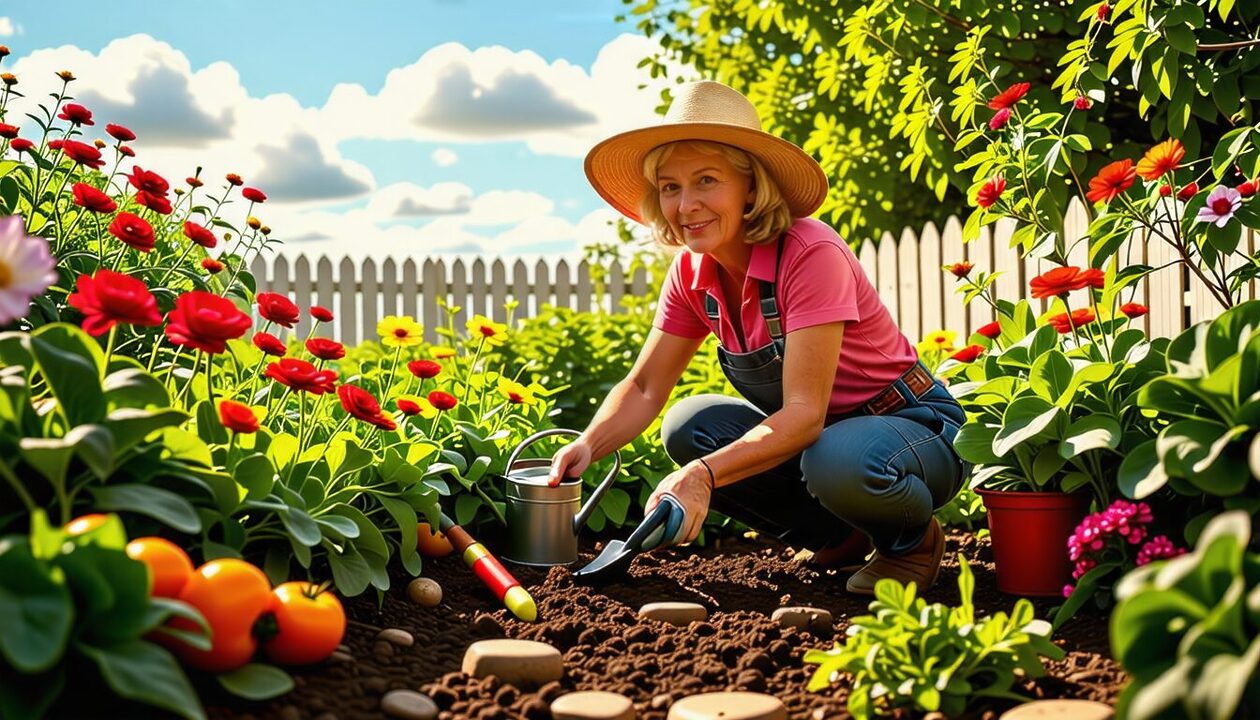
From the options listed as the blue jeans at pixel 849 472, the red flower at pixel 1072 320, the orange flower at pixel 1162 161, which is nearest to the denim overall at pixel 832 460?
the blue jeans at pixel 849 472

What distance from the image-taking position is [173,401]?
7.42 feet

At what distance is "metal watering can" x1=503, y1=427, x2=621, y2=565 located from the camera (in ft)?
9.45

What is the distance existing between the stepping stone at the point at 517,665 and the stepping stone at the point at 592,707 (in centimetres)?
11

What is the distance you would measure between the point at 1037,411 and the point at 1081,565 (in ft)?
1.16

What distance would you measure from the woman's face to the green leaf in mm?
1445

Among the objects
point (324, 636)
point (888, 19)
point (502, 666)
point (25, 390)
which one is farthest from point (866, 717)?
point (888, 19)

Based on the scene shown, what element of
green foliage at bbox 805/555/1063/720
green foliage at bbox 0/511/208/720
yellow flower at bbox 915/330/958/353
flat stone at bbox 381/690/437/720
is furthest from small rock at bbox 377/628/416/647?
yellow flower at bbox 915/330/958/353

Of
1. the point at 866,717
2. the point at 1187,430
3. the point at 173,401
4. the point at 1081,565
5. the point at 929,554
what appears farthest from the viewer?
the point at 929,554

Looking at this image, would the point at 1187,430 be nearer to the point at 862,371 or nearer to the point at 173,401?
the point at 862,371

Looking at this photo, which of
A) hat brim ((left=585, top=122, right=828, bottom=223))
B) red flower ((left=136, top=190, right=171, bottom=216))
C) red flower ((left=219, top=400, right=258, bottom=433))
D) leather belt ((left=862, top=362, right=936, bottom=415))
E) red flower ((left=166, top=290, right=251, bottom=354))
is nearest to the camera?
red flower ((left=166, top=290, right=251, bottom=354))

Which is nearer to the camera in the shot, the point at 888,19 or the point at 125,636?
the point at 125,636

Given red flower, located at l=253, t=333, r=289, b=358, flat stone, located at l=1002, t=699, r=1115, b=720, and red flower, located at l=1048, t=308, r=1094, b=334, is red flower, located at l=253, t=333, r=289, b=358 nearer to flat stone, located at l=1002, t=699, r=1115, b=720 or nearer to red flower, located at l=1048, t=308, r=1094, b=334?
flat stone, located at l=1002, t=699, r=1115, b=720

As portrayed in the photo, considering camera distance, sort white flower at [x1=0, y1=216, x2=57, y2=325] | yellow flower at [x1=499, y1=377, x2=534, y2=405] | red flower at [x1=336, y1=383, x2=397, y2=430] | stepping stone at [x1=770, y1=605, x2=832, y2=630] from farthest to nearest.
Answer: yellow flower at [x1=499, y1=377, x2=534, y2=405] < stepping stone at [x1=770, y1=605, x2=832, y2=630] < red flower at [x1=336, y1=383, x2=397, y2=430] < white flower at [x1=0, y1=216, x2=57, y2=325]

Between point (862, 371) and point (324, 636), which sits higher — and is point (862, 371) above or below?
above
